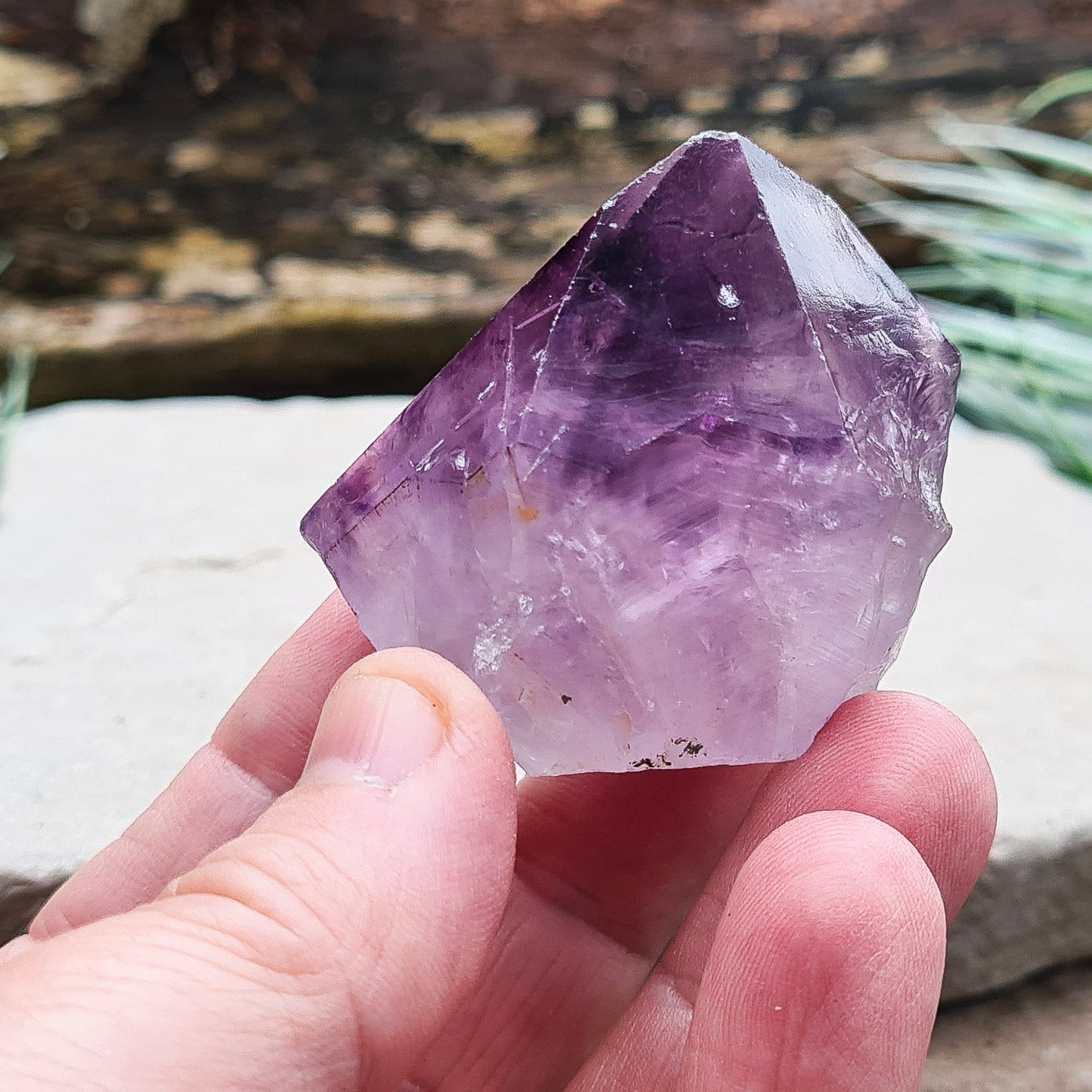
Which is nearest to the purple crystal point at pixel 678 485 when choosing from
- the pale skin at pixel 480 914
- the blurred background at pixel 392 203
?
the pale skin at pixel 480 914

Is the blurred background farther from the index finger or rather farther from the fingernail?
the fingernail

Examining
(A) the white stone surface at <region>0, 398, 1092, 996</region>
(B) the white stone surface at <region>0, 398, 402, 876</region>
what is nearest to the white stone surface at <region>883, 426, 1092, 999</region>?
(A) the white stone surface at <region>0, 398, 1092, 996</region>

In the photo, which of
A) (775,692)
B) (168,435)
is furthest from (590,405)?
(168,435)

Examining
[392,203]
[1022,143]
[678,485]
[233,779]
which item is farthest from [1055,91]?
[233,779]

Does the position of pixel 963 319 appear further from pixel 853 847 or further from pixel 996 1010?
pixel 853 847

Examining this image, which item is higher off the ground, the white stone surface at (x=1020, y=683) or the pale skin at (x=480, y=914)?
the pale skin at (x=480, y=914)

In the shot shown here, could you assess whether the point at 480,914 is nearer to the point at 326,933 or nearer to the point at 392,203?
the point at 326,933

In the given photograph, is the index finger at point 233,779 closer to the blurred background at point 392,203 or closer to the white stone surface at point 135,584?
the white stone surface at point 135,584
